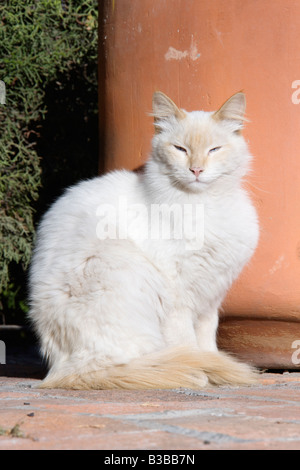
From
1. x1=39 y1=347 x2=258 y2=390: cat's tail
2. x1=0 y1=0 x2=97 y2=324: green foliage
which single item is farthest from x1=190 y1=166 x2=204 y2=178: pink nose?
x1=0 y1=0 x2=97 y2=324: green foliage

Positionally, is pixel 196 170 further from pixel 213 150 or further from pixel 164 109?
pixel 164 109

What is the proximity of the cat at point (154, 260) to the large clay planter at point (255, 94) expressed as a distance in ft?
0.44

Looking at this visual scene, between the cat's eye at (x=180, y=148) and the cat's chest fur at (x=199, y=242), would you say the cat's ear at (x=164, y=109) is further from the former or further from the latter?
the cat's chest fur at (x=199, y=242)

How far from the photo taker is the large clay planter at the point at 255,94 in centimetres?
298

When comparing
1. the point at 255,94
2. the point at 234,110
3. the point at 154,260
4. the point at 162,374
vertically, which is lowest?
the point at 162,374

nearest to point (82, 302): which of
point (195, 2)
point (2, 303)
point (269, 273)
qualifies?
point (269, 273)

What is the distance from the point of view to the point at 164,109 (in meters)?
2.93

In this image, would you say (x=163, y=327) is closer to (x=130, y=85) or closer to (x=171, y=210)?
(x=171, y=210)

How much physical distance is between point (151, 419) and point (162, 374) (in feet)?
2.18

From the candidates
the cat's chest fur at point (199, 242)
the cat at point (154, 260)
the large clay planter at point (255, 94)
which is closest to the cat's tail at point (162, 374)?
the cat at point (154, 260)

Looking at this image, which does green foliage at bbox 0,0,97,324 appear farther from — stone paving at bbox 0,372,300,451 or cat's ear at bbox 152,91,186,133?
stone paving at bbox 0,372,300,451

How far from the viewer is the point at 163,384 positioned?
233 centimetres

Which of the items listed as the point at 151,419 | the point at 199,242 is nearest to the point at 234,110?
the point at 199,242
